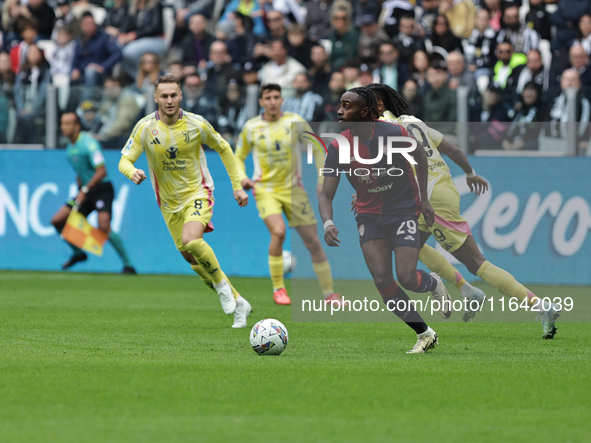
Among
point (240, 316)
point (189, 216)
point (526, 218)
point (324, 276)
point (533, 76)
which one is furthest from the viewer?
point (533, 76)

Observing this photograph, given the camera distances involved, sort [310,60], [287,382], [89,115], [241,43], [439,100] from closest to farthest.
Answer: [287,382], [439,100], [310,60], [89,115], [241,43]

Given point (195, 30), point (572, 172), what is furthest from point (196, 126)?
point (195, 30)

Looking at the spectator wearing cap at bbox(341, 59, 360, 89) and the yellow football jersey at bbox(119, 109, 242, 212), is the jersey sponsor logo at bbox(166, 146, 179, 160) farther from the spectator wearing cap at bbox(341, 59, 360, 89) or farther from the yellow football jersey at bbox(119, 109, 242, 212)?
the spectator wearing cap at bbox(341, 59, 360, 89)

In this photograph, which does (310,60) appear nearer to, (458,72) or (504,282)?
(458,72)

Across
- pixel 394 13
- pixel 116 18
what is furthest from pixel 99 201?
pixel 394 13

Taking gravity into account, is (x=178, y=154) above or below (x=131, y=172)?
above

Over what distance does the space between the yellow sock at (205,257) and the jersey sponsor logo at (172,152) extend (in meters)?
0.91

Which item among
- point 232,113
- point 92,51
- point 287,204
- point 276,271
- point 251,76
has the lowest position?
point 276,271

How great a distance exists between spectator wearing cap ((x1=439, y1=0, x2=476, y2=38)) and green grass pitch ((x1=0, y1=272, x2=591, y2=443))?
8.08 metres

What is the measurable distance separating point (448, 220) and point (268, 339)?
2244 millimetres

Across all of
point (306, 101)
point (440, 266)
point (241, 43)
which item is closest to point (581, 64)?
point (306, 101)

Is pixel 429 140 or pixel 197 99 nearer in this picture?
pixel 429 140

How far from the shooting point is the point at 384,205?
7641mm

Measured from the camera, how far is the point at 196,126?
9.70m
